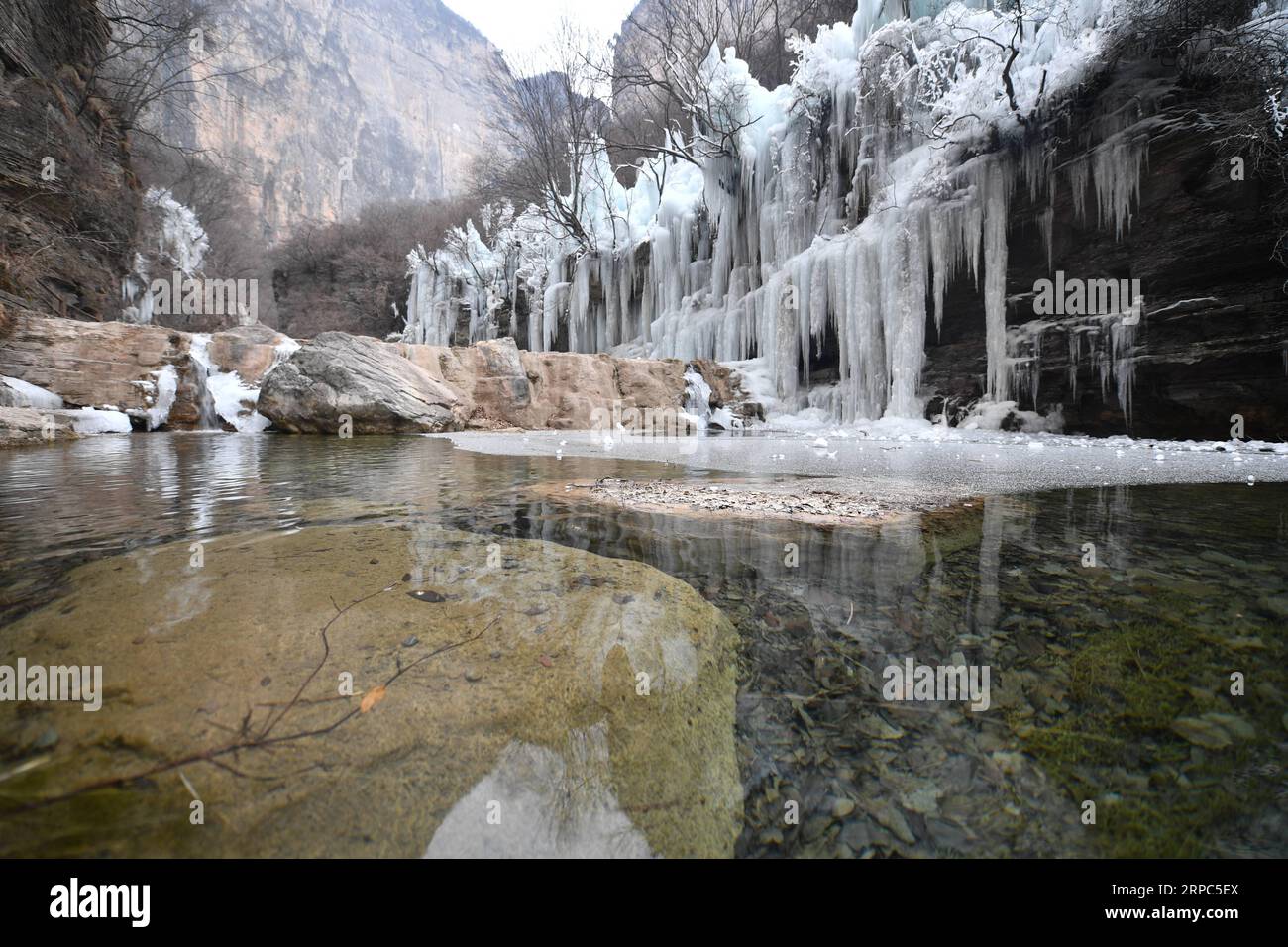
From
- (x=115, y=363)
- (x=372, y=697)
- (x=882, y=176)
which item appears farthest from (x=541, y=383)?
(x=372, y=697)

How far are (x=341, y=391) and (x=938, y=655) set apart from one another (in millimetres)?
8794

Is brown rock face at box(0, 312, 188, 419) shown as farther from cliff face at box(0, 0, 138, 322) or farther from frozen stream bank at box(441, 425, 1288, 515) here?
frozen stream bank at box(441, 425, 1288, 515)

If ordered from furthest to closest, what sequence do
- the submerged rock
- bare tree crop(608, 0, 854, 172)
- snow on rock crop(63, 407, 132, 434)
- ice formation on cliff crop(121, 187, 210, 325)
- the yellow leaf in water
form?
ice formation on cliff crop(121, 187, 210, 325) < bare tree crop(608, 0, 854, 172) < snow on rock crop(63, 407, 132, 434) < the yellow leaf in water < the submerged rock

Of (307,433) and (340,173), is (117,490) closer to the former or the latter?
(307,433)

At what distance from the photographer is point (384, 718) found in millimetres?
796

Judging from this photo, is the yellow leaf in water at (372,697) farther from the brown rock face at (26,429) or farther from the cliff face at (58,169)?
the cliff face at (58,169)

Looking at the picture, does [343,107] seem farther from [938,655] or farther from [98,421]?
[938,655]

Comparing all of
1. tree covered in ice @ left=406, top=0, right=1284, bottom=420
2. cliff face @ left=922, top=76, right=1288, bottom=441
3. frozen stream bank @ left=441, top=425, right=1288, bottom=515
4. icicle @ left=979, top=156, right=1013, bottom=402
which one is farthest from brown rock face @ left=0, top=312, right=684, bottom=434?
cliff face @ left=922, top=76, right=1288, bottom=441

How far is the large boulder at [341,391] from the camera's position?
25.8ft

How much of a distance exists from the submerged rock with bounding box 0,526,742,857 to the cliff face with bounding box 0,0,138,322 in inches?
433

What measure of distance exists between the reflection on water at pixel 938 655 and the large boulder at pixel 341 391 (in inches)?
229

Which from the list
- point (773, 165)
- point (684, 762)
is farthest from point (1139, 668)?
point (773, 165)

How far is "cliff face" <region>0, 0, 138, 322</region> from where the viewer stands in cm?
831
